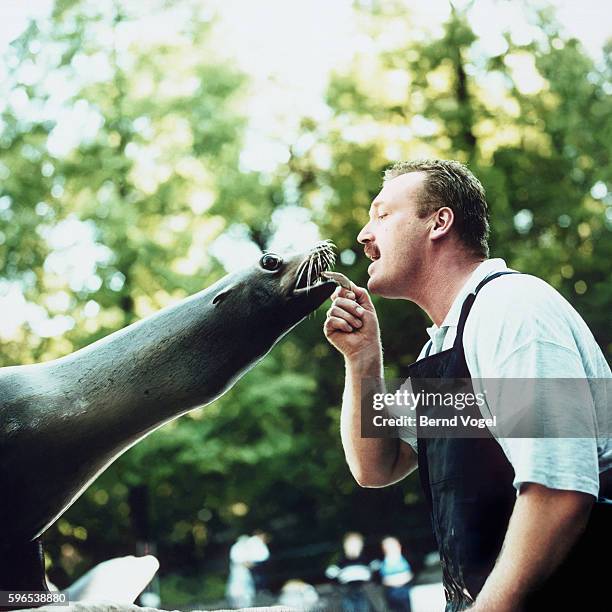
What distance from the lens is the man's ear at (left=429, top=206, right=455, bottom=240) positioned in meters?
2.10

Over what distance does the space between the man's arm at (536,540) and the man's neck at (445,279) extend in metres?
0.72

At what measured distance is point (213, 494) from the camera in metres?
12.7

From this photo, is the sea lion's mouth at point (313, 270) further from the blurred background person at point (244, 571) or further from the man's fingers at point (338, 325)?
the blurred background person at point (244, 571)

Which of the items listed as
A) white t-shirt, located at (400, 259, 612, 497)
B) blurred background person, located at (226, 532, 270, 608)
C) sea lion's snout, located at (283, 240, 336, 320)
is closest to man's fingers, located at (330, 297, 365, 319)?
sea lion's snout, located at (283, 240, 336, 320)

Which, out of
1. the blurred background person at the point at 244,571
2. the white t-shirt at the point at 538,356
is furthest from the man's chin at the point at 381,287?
the blurred background person at the point at 244,571

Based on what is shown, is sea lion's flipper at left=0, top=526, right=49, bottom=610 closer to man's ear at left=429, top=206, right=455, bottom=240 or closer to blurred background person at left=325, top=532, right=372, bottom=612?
man's ear at left=429, top=206, right=455, bottom=240

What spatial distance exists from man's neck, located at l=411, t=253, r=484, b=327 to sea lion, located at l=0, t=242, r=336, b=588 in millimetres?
427

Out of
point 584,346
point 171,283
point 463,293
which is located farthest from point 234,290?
point 171,283

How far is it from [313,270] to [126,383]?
0.69 m

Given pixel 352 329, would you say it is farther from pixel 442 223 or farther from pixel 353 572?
pixel 353 572

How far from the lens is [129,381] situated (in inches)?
94.9

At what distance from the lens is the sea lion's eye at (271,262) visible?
2.60 meters

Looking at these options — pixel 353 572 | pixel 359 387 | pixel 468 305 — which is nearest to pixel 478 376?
pixel 468 305

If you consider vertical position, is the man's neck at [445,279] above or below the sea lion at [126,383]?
above
